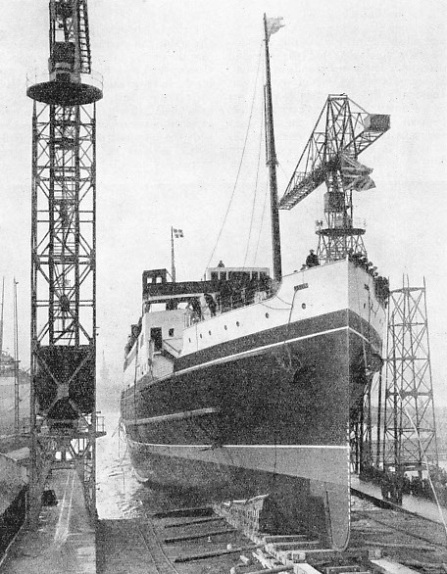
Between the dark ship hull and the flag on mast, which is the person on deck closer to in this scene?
the dark ship hull

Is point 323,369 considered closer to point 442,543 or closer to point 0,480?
point 442,543

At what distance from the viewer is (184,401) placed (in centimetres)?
1719

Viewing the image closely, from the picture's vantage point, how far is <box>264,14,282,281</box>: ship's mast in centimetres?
1734

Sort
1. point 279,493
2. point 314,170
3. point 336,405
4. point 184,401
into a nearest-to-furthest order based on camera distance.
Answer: point 336,405 → point 279,493 → point 184,401 → point 314,170

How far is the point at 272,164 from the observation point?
18062 millimetres

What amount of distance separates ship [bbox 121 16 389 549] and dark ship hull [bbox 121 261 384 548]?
0.02 m

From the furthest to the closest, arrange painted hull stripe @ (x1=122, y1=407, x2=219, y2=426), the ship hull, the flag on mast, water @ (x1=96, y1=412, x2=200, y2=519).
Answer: water @ (x1=96, y1=412, x2=200, y2=519) < the flag on mast < painted hull stripe @ (x1=122, y1=407, x2=219, y2=426) < the ship hull

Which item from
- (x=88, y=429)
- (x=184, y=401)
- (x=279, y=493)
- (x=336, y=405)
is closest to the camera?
(x=336, y=405)

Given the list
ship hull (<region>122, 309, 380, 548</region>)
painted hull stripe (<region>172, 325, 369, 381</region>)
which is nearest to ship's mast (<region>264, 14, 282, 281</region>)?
painted hull stripe (<region>172, 325, 369, 381</region>)

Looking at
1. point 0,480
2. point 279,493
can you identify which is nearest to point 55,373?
point 0,480

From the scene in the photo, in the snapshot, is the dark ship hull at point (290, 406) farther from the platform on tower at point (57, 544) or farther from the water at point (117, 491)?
the water at point (117, 491)

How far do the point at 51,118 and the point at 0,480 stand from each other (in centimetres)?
999

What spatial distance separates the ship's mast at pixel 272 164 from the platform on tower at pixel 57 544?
790 cm

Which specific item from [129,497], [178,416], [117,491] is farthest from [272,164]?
[117,491]
